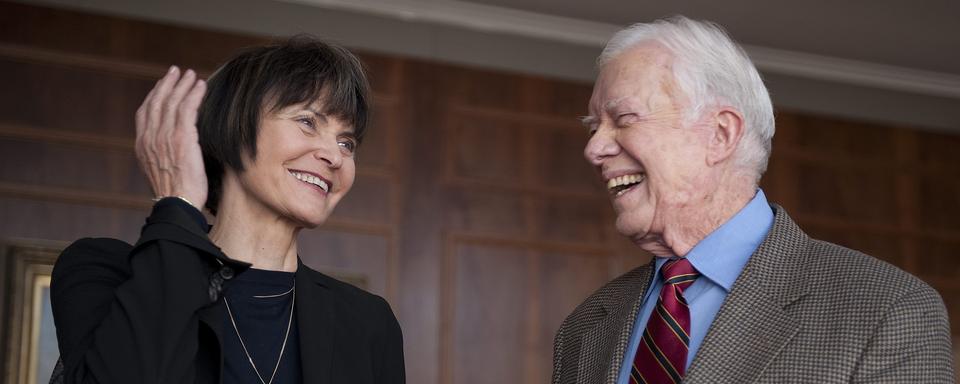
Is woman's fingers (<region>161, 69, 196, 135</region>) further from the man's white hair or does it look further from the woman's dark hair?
the man's white hair

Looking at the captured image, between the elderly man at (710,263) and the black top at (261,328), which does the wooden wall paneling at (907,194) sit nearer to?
the elderly man at (710,263)

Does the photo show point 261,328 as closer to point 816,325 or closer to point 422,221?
point 816,325

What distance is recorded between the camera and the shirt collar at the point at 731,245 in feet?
7.24

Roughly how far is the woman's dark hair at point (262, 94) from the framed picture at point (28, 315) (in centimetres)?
278

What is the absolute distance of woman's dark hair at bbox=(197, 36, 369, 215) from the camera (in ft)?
7.99

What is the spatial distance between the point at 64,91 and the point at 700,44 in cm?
362

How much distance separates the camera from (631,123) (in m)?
2.32

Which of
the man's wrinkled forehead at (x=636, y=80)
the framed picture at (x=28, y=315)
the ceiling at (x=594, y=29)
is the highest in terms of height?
the ceiling at (x=594, y=29)

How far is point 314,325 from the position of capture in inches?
94.4

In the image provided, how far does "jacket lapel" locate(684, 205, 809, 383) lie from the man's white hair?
0.74 feet

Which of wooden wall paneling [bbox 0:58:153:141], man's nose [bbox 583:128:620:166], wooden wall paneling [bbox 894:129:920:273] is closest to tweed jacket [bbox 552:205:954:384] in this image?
man's nose [bbox 583:128:620:166]

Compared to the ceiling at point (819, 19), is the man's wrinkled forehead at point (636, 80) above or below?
below

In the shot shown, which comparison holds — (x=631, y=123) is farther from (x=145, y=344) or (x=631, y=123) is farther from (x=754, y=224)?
(x=145, y=344)

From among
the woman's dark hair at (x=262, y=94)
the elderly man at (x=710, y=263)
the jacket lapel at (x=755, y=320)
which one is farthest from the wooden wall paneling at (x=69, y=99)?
the jacket lapel at (x=755, y=320)
